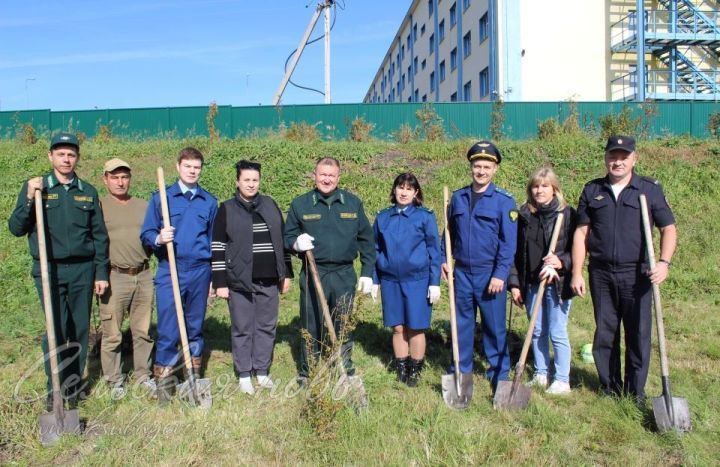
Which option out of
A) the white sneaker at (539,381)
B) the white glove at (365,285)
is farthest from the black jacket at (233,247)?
the white sneaker at (539,381)

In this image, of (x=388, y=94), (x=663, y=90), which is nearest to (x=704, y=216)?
(x=663, y=90)

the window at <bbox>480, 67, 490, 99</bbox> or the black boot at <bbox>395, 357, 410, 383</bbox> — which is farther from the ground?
the window at <bbox>480, 67, 490, 99</bbox>

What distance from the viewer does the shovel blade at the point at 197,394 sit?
384 cm

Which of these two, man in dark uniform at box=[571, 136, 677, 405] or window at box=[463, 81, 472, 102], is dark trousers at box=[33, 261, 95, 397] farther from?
window at box=[463, 81, 472, 102]

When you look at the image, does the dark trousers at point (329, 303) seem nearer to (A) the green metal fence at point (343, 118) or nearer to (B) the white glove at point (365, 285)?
(B) the white glove at point (365, 285)

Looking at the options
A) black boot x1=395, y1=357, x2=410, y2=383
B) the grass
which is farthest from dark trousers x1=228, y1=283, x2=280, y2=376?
black boot x1=395, y1=357, x2=410, y2=383

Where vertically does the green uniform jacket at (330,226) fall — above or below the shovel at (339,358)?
above

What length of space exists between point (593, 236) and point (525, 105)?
11485mm

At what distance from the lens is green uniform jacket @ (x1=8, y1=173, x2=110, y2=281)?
367 cm

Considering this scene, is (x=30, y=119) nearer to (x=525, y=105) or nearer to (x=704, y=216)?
(x=525, y=105)

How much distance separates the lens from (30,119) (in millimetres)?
14195

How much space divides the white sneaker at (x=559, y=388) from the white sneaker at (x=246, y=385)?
2.23m

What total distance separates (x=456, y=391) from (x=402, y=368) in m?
0.65

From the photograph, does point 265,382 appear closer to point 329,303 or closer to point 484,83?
point 329,303
